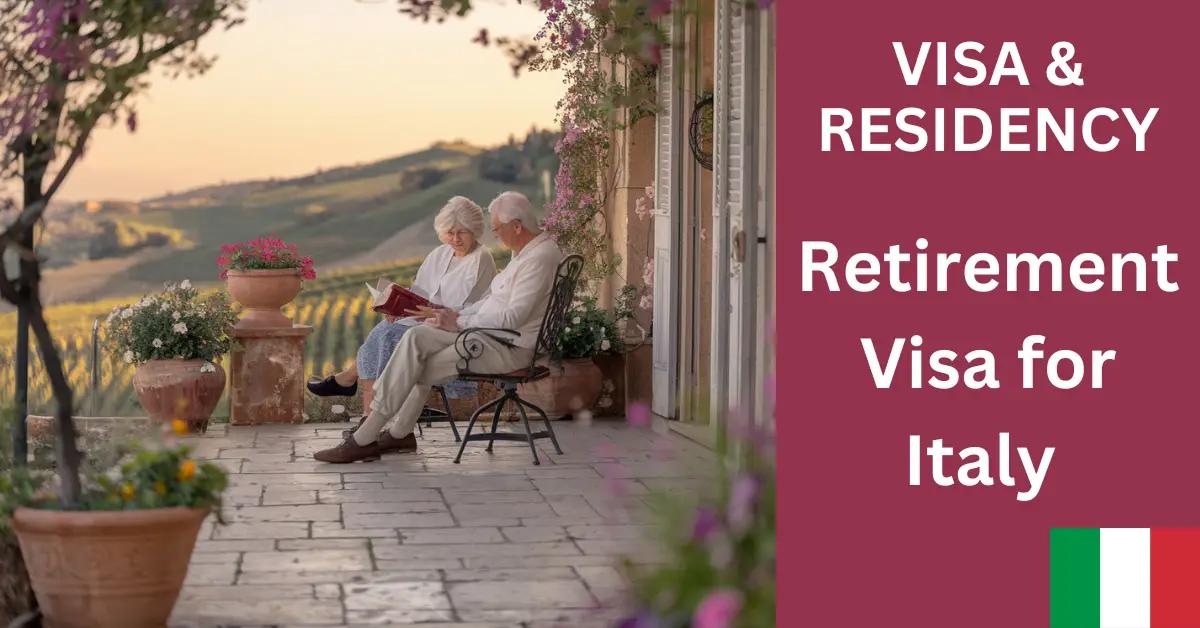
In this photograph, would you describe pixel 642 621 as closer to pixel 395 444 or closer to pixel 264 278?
pixel 395 444

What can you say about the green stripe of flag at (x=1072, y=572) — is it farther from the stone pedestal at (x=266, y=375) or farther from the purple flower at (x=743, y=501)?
the stone pedestal at (x=266, y=375)

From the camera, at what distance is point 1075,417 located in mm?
2770

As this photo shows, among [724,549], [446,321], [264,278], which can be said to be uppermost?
[264,278]

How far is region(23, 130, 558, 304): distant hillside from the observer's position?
8875mm

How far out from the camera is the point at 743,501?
8.69 feet

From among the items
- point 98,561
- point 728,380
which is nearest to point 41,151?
point 98,561

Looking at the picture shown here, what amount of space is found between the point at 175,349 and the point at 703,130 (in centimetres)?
284

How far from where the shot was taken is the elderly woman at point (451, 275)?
777 cm

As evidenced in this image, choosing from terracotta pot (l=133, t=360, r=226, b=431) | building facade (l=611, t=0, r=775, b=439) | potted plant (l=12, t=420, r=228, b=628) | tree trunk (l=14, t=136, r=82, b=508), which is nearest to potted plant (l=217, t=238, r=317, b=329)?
terracotta pot (l=133, t=360, r=226, b=431)

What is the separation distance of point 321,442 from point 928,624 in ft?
18.4

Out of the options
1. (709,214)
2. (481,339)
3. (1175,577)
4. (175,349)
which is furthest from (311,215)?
(1175,577)

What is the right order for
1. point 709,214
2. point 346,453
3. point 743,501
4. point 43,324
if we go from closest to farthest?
point 743,501 → point 43,324 → point 346,453 → point 709,214

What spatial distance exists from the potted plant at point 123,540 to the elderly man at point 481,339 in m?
2.99

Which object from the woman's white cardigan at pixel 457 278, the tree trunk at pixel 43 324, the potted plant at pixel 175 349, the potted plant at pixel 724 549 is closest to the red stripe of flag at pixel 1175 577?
the potted plant at pixel 724 549
